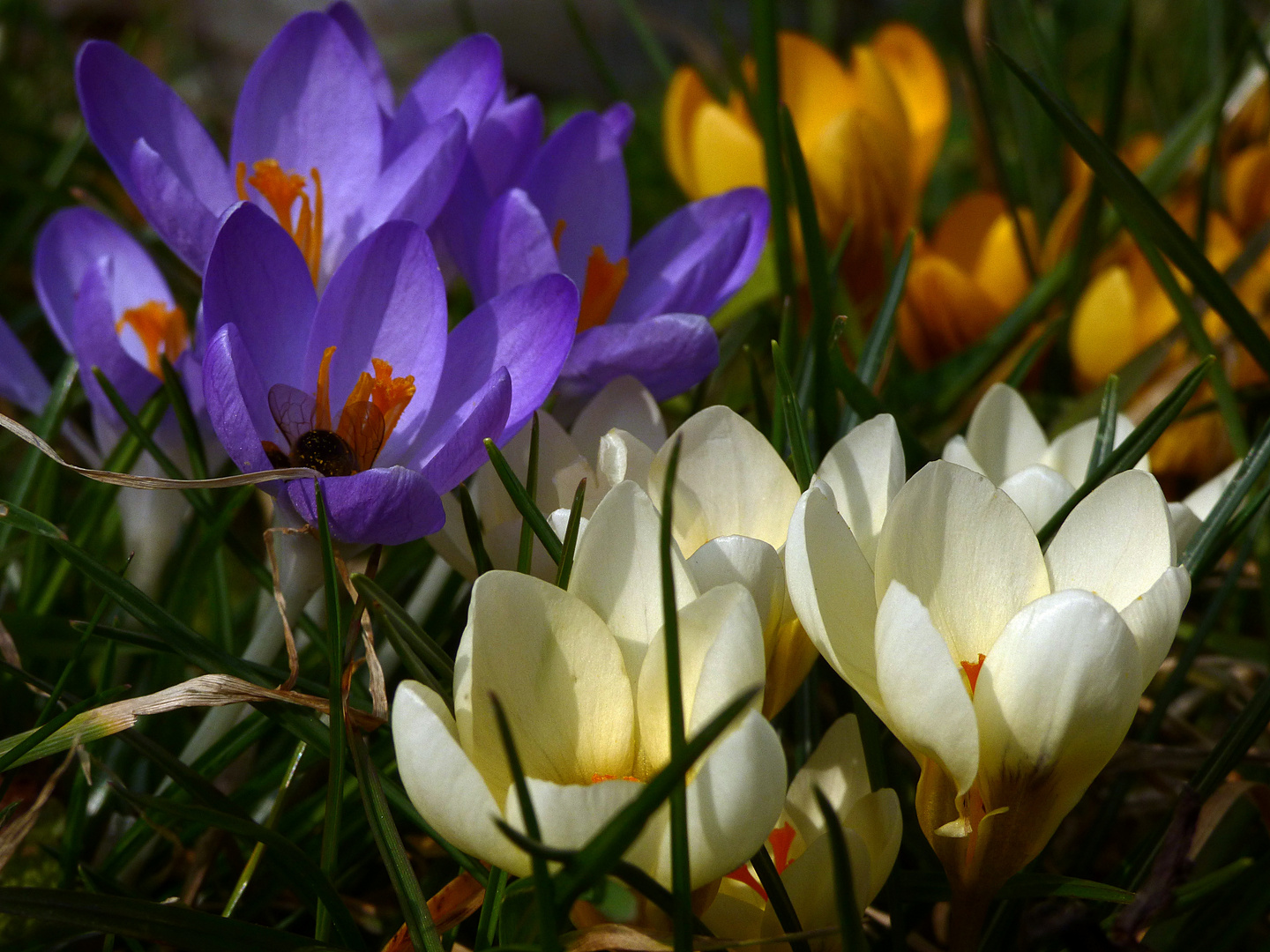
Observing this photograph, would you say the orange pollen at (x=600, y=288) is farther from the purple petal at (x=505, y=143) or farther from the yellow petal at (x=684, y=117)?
the yellow petal at (x=684, y=117)

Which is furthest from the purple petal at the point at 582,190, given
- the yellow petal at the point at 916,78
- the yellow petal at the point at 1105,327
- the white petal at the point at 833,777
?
the yellow petal at the point at 916,78

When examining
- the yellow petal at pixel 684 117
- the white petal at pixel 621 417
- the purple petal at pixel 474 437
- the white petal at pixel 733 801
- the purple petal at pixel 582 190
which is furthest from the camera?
the yellow petal at pixel 684 117

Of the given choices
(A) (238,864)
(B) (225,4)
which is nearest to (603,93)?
(B) (225,4)

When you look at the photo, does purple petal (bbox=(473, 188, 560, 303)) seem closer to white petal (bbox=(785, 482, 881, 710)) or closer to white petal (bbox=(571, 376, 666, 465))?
white petal (bbox=(571, 376, 666, 465))

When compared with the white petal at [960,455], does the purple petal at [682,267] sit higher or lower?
higher

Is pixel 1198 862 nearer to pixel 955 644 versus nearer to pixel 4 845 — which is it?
pixel 955 644

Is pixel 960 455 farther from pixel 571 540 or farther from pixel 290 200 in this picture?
pixel 290 200

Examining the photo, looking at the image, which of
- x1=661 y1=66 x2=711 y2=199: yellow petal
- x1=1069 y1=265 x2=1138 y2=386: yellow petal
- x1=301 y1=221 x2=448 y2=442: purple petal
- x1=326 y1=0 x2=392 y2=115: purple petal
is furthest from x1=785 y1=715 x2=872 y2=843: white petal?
x1=661 y1=66 x2=711 y2=199: yellow petal
